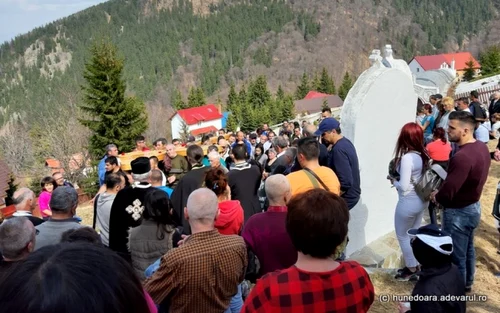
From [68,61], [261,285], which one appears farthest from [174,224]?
[68,61]

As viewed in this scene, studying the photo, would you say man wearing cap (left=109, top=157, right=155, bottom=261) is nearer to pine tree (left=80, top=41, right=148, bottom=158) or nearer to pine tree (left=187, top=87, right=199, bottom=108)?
pine tree (left=80, top=41, right=148, bottom=158)

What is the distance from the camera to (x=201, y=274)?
2.79 metres

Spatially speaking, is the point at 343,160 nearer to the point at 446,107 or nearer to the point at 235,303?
the point at 235,303

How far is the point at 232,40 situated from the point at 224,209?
138m

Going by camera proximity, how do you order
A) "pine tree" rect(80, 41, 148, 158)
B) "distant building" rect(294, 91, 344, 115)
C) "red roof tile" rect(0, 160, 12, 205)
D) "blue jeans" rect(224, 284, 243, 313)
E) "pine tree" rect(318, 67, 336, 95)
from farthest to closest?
"pine tree" rect(318, 67, 336, 95) < "distant building" rect(294, 91, 344, 115) < "pine tree" rect(80, 41, 148, 158) < "red roof tile" rect(0, 160, 12, 205) < "blue jeans" rect(224, 284, 243, 313)

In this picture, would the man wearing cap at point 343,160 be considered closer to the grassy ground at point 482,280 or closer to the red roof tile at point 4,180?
the grassy ground at point 482,280

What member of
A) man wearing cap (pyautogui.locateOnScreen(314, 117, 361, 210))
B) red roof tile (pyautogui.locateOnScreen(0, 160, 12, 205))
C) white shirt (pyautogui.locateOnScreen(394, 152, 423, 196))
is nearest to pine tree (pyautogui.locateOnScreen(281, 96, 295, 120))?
red roof tile (pyautogui.locateOnScreen(0, 160, 12, 205))

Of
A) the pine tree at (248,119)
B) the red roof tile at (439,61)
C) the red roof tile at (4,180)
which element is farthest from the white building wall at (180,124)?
the red roof tile at (4,180)

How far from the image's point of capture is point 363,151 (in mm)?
5633

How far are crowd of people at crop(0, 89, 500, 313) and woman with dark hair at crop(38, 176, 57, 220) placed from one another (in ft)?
7.35

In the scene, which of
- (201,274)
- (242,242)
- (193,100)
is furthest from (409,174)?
(193,100)

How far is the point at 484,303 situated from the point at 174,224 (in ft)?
10.3

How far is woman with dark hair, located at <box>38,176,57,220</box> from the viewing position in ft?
22.0

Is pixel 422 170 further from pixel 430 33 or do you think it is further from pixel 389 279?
pixel 430 33
